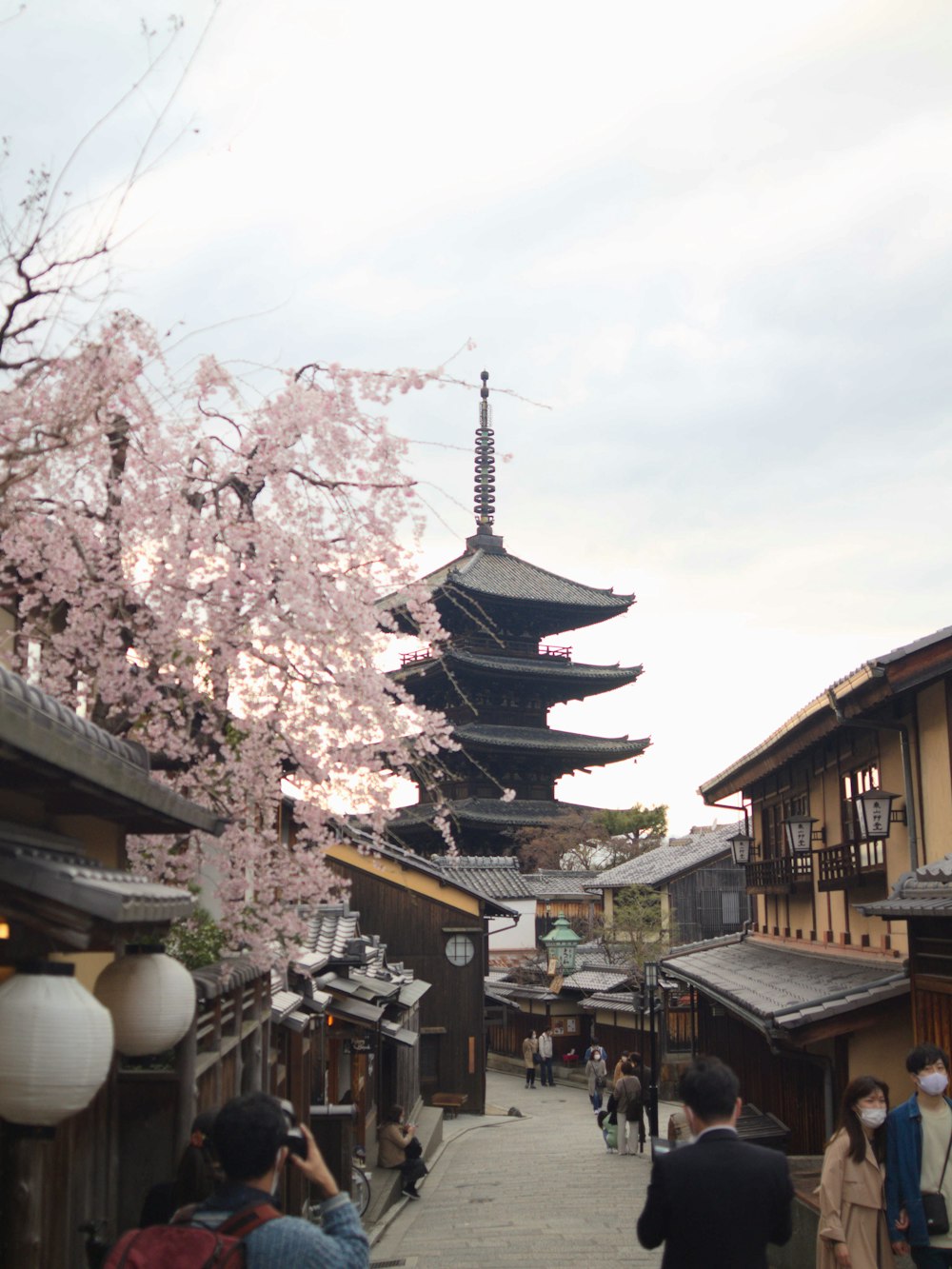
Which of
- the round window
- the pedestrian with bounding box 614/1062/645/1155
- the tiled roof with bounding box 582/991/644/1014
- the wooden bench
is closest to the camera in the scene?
the pedestrian with bounding box 614/1062/645/1155

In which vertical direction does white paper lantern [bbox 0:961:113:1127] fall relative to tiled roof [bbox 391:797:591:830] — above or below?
below

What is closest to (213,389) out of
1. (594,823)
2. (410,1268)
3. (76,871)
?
(76,871)

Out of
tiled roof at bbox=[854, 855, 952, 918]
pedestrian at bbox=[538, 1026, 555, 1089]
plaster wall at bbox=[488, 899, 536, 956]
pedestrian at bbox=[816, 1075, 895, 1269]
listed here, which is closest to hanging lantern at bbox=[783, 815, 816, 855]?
tiled roof at bbox=[854, 855, 952, 918]

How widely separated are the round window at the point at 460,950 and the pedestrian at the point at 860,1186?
23.8 metres

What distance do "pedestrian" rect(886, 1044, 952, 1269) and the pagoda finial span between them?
4626 cm

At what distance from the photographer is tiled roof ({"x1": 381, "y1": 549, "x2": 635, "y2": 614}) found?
48.6 m

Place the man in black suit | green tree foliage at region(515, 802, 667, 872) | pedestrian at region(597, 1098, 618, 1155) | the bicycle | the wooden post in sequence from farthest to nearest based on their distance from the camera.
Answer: green tree foliage at region(515, 802, 667, 872)
pedestrian at region(597, 1098, 618, 1155)
the bicycle
the wooden post
the man in black suit

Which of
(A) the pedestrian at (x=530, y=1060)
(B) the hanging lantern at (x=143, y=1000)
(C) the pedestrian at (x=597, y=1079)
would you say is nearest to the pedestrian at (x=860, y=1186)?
(B) the hanging lantern at (x=143, y=1000)

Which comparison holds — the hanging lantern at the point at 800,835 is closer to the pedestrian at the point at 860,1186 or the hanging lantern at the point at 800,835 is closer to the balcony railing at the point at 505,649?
the pedestrian at the point at 860,1186

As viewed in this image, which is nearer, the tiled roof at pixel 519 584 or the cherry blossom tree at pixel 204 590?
the cherry blossom tree at pixel 204 590

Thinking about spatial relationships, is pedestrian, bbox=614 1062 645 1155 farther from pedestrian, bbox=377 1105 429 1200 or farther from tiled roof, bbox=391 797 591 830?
tiled roof, bbox=391 797 591 830

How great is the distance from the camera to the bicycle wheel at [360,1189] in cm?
1527

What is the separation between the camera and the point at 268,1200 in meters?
3.89

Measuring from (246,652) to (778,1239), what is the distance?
20.9 ft
